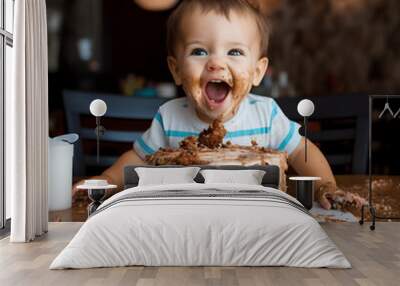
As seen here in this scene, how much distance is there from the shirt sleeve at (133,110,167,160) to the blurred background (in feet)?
0.24

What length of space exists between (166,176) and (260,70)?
1644mm

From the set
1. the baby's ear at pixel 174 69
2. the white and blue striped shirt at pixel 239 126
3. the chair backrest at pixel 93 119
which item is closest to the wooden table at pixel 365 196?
the chair backrest at pixel 93 119

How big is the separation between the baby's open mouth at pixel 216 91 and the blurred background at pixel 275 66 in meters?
0.34

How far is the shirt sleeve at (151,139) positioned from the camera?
6.87 m

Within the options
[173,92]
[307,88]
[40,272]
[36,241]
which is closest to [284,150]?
[307,88]

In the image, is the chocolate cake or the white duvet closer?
the white duvet

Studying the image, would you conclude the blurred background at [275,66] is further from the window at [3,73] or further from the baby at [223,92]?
the window at [3,73]

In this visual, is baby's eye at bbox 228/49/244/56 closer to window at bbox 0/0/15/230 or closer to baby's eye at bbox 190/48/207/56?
baby's eye at bbox 190/48/207/56

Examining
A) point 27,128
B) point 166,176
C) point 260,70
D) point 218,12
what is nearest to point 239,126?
point 260,70

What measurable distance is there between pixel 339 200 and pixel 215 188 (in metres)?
2.27

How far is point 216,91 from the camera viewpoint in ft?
22.1

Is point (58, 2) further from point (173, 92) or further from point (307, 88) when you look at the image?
point (307, 88)

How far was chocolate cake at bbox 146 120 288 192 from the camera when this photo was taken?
264 inches

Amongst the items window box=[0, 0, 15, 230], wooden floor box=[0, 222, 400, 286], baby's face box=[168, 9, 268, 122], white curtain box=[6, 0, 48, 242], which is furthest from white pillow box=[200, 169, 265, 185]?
window box=[0, 0, 15, 230]
